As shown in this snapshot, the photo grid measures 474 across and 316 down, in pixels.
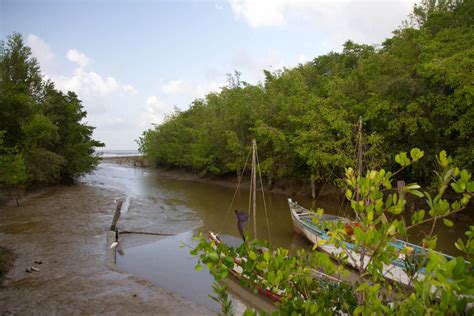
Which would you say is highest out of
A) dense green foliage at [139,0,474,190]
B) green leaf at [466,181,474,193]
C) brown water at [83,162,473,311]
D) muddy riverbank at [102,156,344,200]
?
dense green foliage at [139,0,474,190]

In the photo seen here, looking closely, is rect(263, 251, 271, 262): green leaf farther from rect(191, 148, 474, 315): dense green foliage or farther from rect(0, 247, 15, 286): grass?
rect(0, 247, 15, 286): grass

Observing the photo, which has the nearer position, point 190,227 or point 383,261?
point 383,261

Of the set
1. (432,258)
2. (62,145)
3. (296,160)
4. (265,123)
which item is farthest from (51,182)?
(432,258)

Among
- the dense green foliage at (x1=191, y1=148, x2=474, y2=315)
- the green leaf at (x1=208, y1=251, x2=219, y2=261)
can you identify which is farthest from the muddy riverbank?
the green leaf at (x1=208, y1=251, x2=219, y2=261)

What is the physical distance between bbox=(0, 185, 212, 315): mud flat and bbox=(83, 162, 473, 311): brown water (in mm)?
1183

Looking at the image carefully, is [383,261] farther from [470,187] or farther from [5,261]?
[5,261]

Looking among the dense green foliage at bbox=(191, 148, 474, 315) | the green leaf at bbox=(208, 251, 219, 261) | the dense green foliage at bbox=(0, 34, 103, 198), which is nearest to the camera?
the dense green foliage at bbox=(191, 148, 474, 315)

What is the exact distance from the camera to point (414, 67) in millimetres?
18719

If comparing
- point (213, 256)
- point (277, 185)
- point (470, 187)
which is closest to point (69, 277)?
point (213, 256)

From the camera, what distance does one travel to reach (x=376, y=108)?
67.3 ft

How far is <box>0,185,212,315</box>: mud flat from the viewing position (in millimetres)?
9008

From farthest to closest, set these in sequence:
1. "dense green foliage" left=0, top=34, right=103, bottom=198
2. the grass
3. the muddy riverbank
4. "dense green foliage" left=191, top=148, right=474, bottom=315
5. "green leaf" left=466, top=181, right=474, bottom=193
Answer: the muddy riverbank
"dense green foliage" left=0, top=34, right=103, bottom=198
the grass
"green leaf" left=466, top=181, right=474, bottom=193
"dense green foliage" left=191, top=148, right=474, bottom=315

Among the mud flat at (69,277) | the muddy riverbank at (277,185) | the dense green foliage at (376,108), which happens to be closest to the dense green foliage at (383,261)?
the mud flat at (69,277)

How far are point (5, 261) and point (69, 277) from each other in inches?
110
